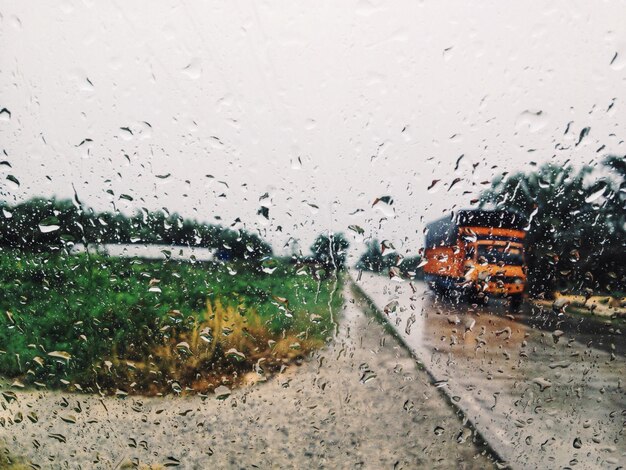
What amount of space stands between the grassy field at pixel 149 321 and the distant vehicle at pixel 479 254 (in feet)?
1.47

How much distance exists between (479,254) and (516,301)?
25cm

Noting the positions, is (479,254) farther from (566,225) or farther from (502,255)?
(566,225)

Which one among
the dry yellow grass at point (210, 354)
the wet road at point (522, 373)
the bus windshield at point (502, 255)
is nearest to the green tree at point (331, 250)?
the wet road at point (522, 373)

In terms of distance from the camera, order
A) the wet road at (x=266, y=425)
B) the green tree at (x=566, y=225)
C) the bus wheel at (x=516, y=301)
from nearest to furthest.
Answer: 1. the green tree at (x=566, y=225)
2. the bus wheel at (x=516, y=301)
3. the wet road at (x=266, y=425)

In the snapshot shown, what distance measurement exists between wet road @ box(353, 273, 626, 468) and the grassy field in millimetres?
359

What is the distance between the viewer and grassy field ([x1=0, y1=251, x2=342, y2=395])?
6.45ft

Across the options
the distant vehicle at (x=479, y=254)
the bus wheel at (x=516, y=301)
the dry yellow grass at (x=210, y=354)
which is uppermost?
the distant vehicle at (x=479, y=254)

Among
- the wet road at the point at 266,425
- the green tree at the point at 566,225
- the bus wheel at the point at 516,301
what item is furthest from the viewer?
the wet road at the point at 266,425

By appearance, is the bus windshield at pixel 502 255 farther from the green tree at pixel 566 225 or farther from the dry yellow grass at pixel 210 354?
the dry yellow grass at pixel 210 354

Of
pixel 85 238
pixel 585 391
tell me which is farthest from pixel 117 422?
pixel 585 391

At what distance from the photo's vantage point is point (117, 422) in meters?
1.97

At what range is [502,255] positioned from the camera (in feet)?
5.69

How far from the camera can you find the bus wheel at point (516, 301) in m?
1.79

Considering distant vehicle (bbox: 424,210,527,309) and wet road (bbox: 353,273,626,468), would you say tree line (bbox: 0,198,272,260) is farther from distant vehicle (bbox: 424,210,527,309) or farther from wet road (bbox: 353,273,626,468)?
distant vehicle (bbox: 424,210,527,309)
